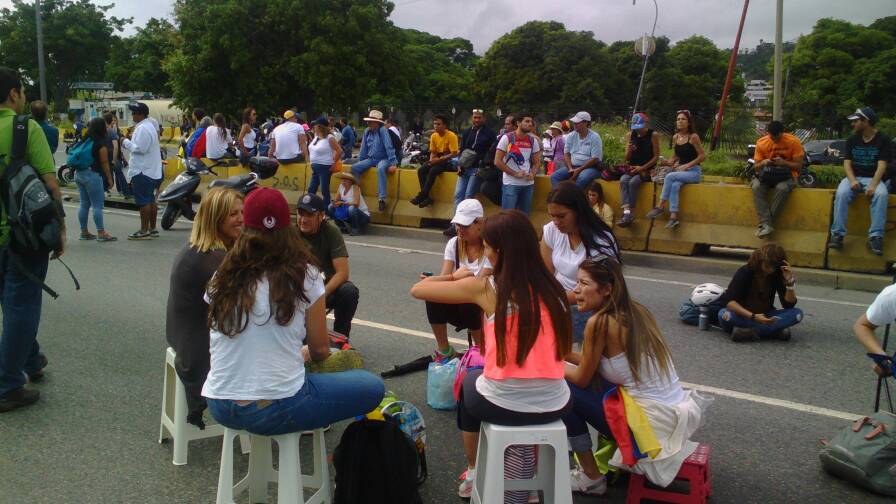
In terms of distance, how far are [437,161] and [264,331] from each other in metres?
9.38

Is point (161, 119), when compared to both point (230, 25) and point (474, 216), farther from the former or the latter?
point (474, 216)

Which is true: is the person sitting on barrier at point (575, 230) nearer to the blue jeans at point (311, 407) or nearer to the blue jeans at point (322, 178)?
the blue jeans at point (311, 407)

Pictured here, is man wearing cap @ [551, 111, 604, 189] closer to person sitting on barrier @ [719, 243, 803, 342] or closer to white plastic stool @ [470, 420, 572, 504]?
person sitting on barrier @ [719, 243, 803, 342]

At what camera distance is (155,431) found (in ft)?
15.3

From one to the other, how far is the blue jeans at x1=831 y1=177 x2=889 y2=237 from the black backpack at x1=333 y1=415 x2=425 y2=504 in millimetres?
7714

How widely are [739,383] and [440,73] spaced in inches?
2873

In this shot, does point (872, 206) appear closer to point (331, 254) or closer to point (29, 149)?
point (331, 254)

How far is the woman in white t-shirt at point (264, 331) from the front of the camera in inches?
131

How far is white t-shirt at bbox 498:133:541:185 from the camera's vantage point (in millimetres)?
10992

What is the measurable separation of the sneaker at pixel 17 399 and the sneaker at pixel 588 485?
3567mm

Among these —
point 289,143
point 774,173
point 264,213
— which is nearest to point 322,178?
point 289,143

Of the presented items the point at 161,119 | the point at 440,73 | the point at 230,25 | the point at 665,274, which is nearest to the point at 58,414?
the point at 665,274

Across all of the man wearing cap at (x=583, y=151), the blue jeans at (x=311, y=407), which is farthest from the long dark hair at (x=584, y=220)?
the man wearing cap at (x=583, y=151)

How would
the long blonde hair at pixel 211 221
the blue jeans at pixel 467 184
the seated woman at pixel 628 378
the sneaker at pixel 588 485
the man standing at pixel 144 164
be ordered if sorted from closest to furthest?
the seated woman at pixel 628 378, the sneaker at pixel 588 485, the long blonde hair at pixel 211 221, the man standing at pixel 144 164, the blue jeans at pixel 467 184
